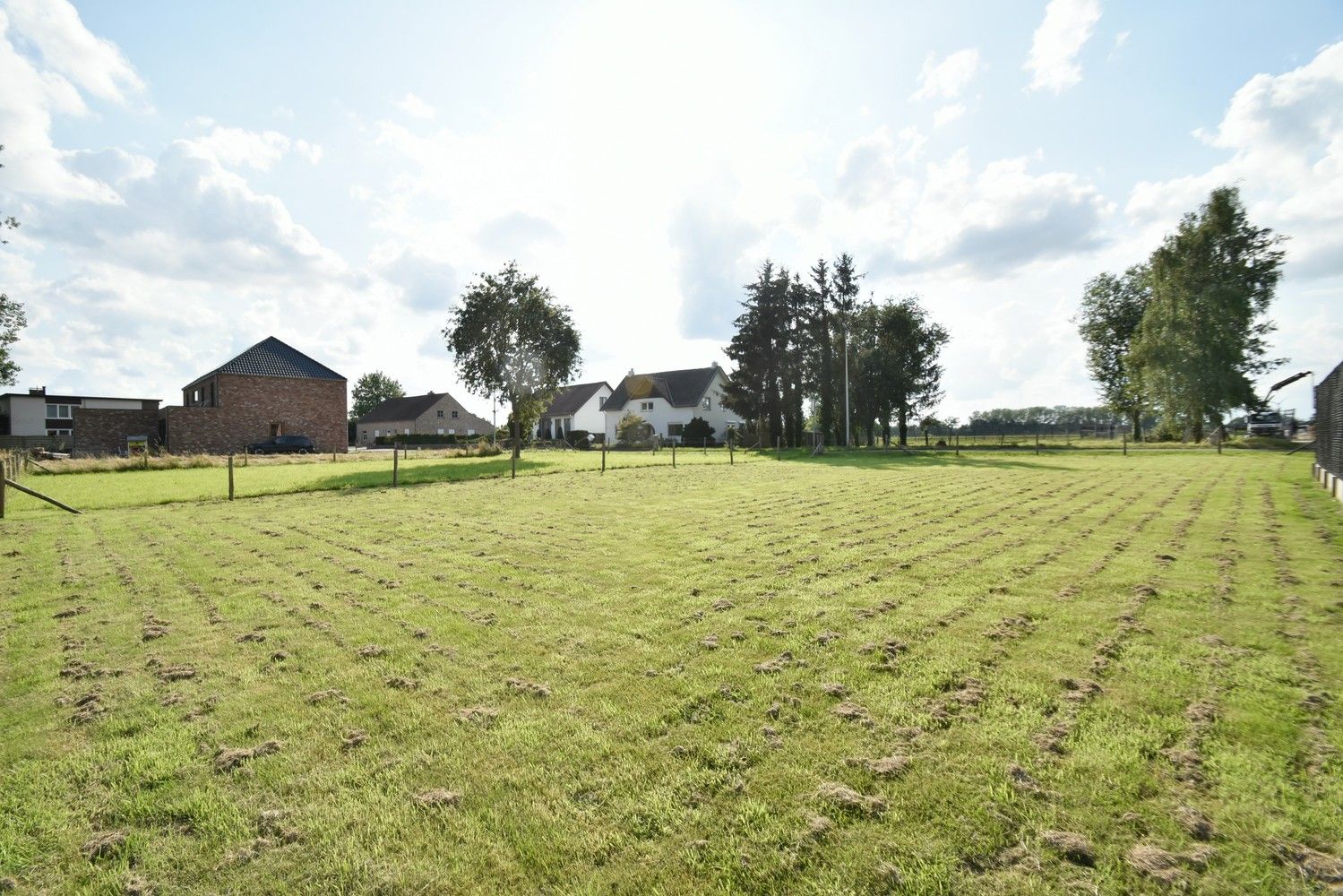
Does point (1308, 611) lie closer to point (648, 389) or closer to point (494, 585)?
point (494, 585)

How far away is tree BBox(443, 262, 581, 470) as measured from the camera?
119 ft

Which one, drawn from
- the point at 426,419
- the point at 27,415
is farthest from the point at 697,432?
the point at 27,415

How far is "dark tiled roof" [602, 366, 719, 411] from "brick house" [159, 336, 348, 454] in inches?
1088

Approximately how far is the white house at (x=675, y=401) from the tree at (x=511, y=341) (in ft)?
70.5

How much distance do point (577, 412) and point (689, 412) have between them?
15.0 meters

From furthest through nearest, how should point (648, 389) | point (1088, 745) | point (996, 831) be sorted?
point (648, 389) → point (1088, 745) → point (996, 831)

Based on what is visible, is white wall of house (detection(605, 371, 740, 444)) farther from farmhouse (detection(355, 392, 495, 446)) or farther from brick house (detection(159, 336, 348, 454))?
farmhouse (detection(355, 392, 495, 446))

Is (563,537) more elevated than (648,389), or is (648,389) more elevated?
(648,389)

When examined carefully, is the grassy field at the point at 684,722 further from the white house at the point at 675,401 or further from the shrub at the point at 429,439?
the shrub at the point at 429,439

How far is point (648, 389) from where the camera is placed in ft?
213

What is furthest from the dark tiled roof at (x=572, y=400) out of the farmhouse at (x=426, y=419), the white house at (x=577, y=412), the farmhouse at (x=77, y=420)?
the farmhouse at (x=77, y=420)

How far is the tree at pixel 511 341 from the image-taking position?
36281 millimetres

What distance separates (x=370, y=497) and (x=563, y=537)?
9610 millimetres

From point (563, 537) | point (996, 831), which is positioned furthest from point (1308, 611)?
point (563, 537)
